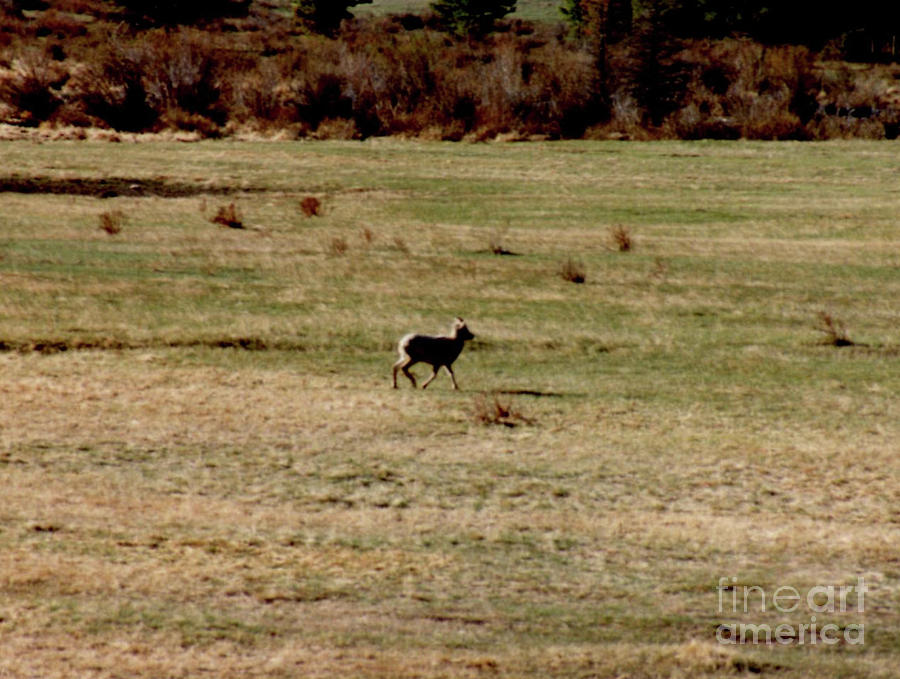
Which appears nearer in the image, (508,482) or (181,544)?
(181,544)

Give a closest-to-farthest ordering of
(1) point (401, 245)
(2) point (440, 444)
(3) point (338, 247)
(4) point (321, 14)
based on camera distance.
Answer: (2) point (440, 444) < (3) point (338, 247) < (1) point (401, 245) < (4) point (321, 14)

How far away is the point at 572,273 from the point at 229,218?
7.99 m

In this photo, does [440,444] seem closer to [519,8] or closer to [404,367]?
[404,367]

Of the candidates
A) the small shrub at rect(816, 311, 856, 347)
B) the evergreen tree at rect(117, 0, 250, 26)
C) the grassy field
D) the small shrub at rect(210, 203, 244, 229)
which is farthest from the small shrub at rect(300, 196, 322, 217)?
the evergreen tree at rect(117, 0, 250, 26)

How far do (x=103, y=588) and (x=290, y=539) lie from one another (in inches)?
65.6

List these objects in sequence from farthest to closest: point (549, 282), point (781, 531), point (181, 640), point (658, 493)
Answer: point (549, 282) → point (658, 493) → point (781, 531) → point (181, 640)

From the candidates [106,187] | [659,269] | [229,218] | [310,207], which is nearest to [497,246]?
[659,269]

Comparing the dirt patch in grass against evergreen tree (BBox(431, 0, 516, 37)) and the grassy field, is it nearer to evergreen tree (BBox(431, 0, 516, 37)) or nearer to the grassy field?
the grassy field

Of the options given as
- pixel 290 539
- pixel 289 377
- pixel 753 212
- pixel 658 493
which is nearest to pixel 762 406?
pixel 658 493

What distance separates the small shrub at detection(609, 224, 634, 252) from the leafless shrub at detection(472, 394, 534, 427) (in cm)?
1221

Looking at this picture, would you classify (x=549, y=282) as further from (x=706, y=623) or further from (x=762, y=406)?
(x=706, y=623)

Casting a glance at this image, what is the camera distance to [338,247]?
26.7m

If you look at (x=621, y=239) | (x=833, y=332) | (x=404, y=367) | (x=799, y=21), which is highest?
(x=799, y=21)

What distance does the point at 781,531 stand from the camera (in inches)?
466
